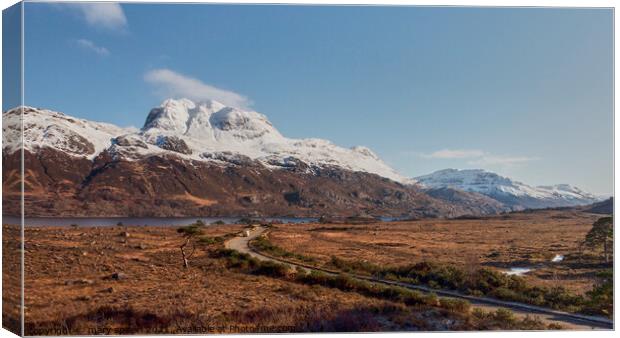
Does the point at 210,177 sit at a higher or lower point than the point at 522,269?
higher

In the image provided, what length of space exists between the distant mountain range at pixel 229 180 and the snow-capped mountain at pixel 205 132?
9 cm

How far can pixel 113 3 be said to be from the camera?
22.2ft

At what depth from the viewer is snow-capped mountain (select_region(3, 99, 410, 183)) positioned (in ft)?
26.7

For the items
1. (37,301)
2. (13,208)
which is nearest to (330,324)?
(37,301)

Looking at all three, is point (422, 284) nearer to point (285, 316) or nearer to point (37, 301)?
point (285, 316)

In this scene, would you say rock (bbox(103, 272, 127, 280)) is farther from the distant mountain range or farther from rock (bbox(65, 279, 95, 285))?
the distant mountain range

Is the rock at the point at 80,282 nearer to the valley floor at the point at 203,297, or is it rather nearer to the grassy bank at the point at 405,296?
the valley floor at the point at 203,297

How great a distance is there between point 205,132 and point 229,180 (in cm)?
1466

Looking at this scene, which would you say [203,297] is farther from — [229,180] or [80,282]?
[229,180]

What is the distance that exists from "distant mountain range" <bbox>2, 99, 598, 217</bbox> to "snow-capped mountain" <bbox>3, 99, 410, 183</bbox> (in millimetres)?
87

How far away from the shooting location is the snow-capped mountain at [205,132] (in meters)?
8.15

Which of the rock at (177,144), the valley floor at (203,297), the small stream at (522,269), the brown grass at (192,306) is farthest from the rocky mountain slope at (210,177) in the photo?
the small stream at (522,269)

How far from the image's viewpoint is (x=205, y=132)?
56.4ft

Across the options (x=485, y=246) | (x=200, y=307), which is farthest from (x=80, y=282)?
(x=485, y=246)
